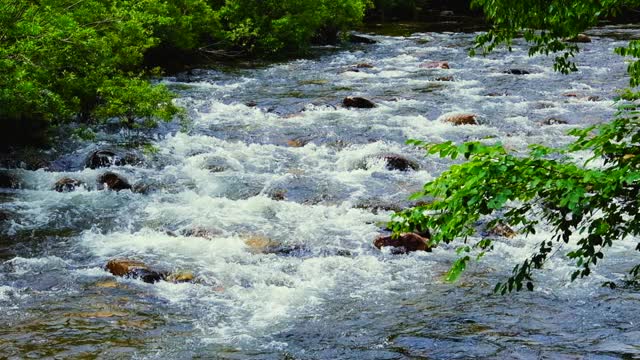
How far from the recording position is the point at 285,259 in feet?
33.1

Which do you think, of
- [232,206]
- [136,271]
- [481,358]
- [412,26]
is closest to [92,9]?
[232,206]

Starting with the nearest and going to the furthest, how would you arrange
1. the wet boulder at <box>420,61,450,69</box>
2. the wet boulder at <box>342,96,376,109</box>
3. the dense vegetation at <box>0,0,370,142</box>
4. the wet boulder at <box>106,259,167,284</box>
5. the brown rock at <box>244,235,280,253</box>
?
the wet boulder at <box>106,259,167,284</box>
the brown rock at <box>244,235,280,253</box>
the dense vegetation at <box>0,0,370,142</box>
the wet boulder at <box>342,96,376,109</box>
the wet boulder at <box>420,61,450,69</box>

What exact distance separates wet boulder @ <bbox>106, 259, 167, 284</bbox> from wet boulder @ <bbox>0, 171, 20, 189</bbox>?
485cm

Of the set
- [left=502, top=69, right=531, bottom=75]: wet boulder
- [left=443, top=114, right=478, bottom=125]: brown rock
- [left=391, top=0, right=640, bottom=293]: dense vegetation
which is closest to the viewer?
[left=391, top=0, right=640, bottom=293]: dense vegetation

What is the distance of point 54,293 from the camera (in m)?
8.84

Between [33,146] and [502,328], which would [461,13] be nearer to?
[33,146]

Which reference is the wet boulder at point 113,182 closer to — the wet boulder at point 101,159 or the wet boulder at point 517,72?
the wet boulder at point 101,159

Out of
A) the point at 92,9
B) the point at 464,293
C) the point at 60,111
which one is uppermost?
the point at 92,9

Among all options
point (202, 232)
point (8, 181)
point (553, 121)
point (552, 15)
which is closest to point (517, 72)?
point (553, 121)

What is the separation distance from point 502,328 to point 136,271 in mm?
4883

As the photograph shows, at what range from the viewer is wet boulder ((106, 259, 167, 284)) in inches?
366

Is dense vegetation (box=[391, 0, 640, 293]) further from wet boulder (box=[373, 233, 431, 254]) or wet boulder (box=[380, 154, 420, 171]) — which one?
wet boulder (box=[380, 154, 420, 171])

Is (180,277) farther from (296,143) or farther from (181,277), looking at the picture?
(296,143)

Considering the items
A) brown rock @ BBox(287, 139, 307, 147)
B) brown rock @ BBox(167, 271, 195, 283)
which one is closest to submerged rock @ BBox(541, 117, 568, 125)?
brown rock @ BBox(287, 139, 307, 147)
